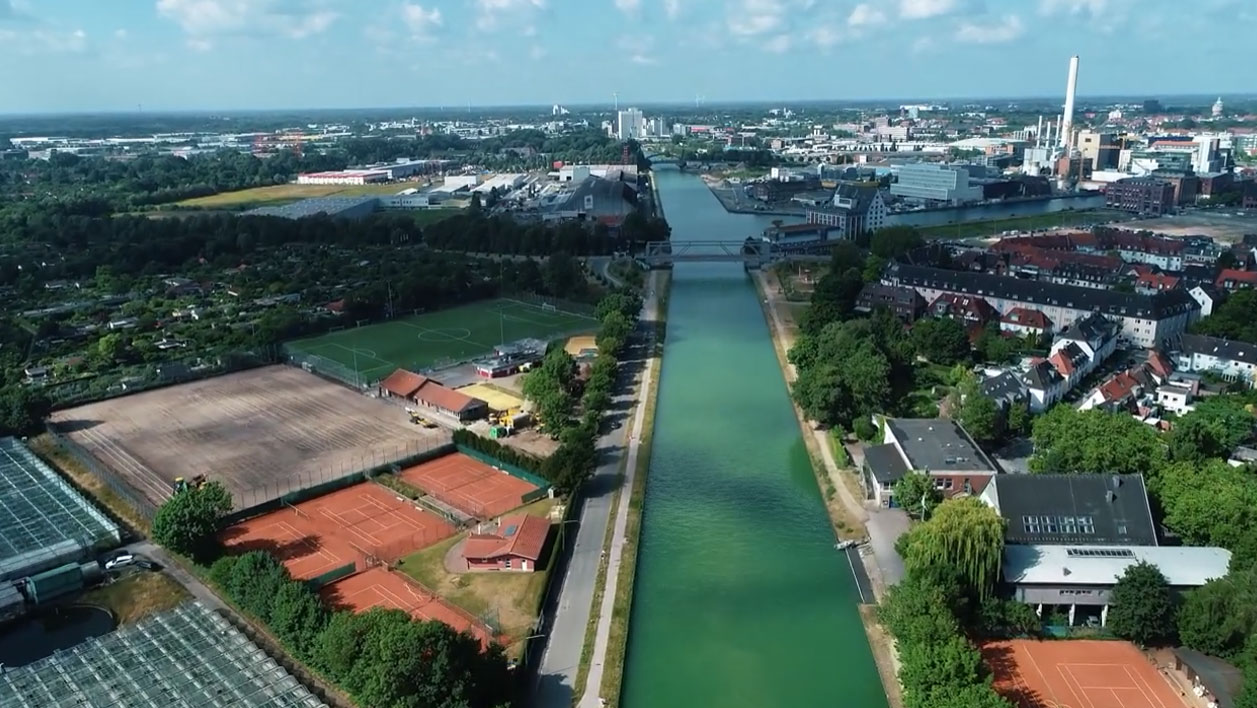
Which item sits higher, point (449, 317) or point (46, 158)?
point (46, 158)

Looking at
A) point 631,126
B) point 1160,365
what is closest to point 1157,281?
point 1160,365

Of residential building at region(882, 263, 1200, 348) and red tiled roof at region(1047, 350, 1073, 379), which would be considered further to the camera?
residential building at region(882, 263, 1200, 348)

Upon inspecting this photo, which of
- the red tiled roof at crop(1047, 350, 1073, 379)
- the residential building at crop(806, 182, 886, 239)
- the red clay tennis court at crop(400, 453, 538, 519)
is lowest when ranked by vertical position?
the red clay tennis court at crop(400, 453, 538, 519)

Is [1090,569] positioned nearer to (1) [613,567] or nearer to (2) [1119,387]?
(1) [613,567]

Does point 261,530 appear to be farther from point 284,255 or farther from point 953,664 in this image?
point 284,255

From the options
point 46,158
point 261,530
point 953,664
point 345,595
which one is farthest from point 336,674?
point 46,158

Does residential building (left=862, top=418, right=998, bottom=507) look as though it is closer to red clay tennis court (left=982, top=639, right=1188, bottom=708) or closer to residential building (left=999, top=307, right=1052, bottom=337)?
red clay tennis court (left=982, top=639, right=1188, bottom=708)

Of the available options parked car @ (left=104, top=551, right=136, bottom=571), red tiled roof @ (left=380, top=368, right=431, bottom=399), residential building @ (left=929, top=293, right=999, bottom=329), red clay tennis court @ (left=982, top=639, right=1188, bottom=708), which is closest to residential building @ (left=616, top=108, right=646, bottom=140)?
residential building @ (left=929, top=293, right=999, bottom=329)
